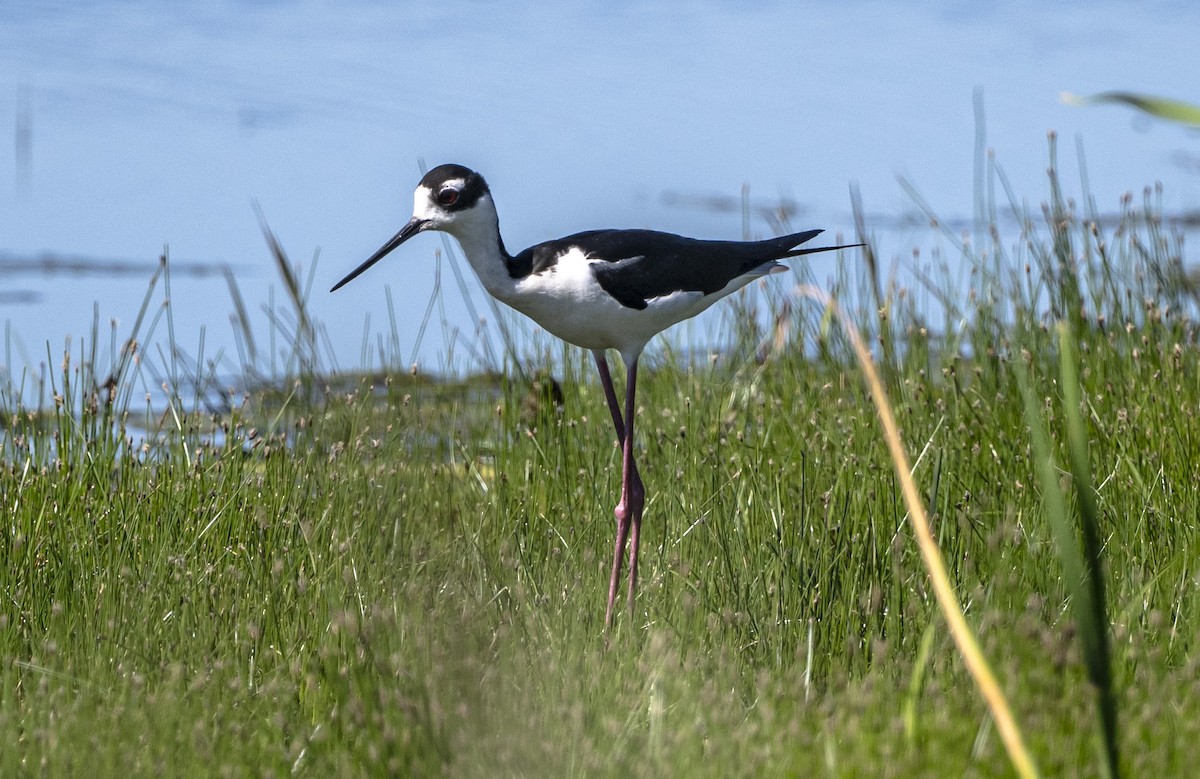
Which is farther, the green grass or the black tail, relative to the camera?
the black tail

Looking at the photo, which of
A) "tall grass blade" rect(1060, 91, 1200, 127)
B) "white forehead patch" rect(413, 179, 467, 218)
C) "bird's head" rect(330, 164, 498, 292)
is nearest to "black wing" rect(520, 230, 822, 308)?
"bird's head" rect(330, 164, 498, 292)

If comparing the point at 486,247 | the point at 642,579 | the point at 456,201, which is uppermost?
the point at 456,201

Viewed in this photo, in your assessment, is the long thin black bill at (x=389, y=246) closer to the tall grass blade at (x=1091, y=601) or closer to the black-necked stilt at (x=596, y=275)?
the black-necked stilt at (x=596, y=275)

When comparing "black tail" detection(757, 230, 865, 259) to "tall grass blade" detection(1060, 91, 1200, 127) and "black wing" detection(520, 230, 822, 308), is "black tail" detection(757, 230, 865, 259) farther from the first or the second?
"tall grass blade" detection(1060, 91, 1200, 127)

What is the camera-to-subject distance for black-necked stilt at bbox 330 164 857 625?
4531mm

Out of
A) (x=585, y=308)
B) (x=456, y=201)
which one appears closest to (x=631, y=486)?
(x=585, y=308)

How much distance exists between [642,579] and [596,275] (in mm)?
1128

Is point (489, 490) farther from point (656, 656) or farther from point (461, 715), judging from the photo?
point (461, 715)

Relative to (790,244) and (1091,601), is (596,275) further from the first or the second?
(1091,601)

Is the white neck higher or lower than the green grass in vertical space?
higher

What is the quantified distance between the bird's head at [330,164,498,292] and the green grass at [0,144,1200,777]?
849mm

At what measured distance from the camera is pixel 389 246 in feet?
15.9

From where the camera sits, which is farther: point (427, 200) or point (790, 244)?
point (790, 244)

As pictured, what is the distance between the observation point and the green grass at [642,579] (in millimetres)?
3039
